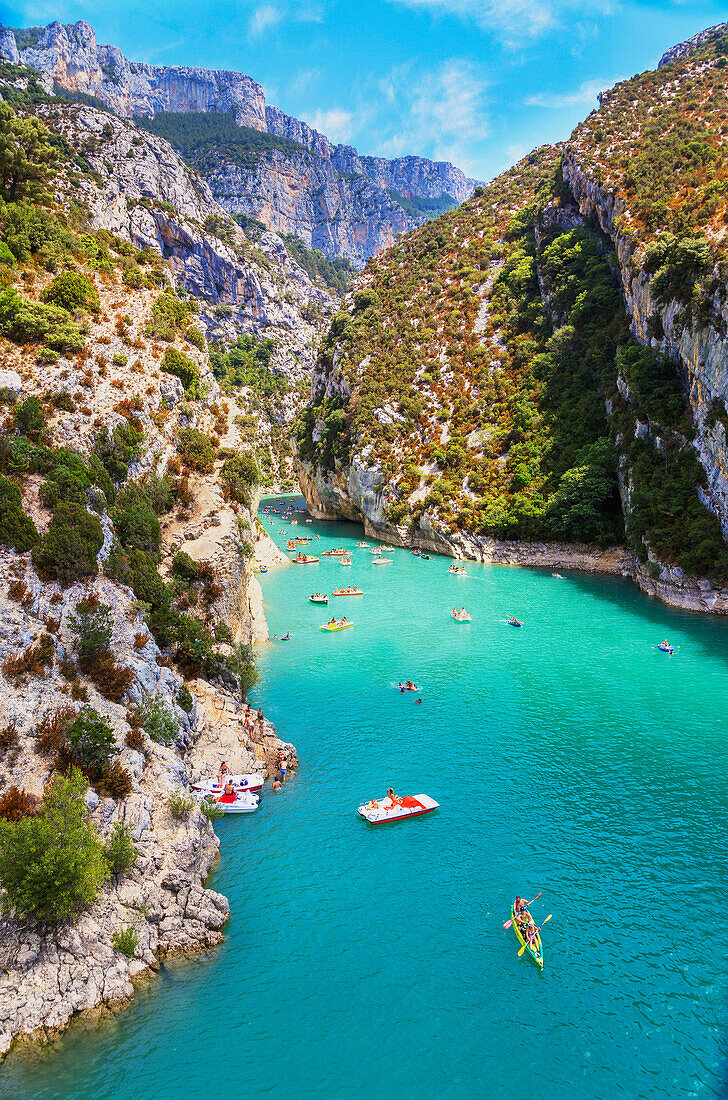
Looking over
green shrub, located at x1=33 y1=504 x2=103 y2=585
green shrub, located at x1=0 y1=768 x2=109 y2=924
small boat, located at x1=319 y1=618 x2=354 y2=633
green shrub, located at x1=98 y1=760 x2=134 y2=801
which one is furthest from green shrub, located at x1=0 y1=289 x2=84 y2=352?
green shrub, located at x1=0 y1=768 x2=109 y2=924

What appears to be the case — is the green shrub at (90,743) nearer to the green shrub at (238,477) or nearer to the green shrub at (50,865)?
the green shrub at (50,865)

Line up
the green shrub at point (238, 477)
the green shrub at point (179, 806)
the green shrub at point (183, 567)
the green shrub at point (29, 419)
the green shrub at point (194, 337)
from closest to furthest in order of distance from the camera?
1. the green shrub at point (179, 806)
2. the green shrub at point (29, 419)
3. the green shrub at point (183, 567)
4. the green shrub at point (238, 477)
5. the green shrub at point (194, 337)

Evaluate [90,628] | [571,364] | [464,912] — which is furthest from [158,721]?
[571,364]

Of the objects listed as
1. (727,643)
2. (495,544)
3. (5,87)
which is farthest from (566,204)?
(5,87)

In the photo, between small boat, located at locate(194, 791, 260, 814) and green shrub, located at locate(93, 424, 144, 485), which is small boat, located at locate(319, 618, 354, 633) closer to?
Answer: green shrub, located at locate(93, 424, 144, 485)

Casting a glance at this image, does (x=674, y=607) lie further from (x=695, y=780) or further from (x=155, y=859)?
(x=155, y=859)

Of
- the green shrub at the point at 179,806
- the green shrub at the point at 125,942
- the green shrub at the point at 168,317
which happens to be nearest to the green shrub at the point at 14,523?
the green shrub at the point at 179,806

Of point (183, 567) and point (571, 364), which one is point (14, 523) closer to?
point (183, 567)
